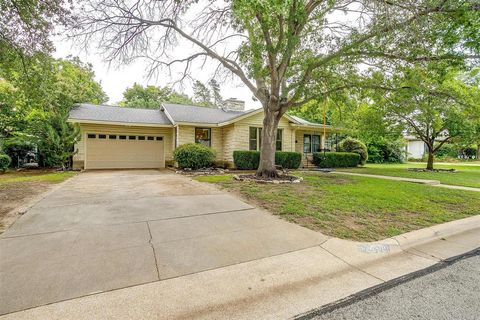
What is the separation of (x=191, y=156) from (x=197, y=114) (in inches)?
171

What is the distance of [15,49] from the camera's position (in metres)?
6.27

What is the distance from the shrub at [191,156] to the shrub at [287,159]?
4.50m

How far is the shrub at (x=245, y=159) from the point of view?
13.5m

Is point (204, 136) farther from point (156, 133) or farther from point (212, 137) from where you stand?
point (156, 133)

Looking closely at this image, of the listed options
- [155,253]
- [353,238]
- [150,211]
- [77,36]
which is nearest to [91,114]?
[77,36]

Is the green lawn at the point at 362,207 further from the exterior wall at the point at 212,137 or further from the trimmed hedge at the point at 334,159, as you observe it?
the trimmed hedge at the point at 334,159

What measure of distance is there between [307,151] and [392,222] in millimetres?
13296

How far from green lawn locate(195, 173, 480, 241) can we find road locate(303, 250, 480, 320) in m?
1.14

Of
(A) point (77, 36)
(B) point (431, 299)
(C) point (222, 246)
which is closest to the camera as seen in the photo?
(B) point (431, 299)

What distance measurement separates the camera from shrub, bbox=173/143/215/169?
12.2 m

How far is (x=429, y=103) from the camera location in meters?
11.8

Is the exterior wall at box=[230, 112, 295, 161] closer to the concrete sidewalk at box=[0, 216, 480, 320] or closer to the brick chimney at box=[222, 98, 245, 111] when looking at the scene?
the brick chimney at box=[222, 98, 245, 111]

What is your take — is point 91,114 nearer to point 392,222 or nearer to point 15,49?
point 15,49

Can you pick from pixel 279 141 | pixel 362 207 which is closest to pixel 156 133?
pixel 279 141
